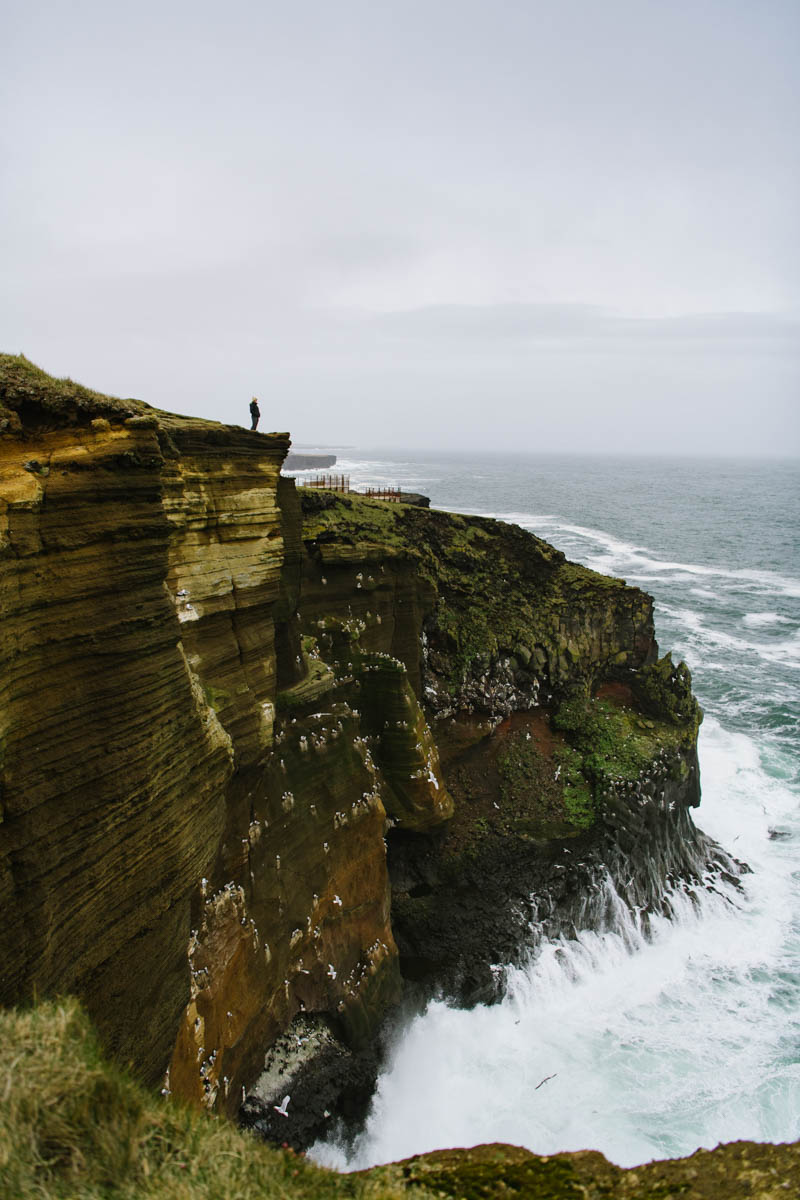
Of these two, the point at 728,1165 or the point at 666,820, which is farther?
the point at 666,820

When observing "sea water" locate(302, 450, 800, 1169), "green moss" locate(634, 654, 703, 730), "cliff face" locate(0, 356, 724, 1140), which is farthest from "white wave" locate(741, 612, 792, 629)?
"cliff face" locate(0, 356, 724, 1140)

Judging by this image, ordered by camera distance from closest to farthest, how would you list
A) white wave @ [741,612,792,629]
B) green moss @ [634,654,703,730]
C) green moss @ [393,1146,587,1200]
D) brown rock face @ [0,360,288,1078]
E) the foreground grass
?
the foreground grass < green moss @ [393,1146,587,1200] < brown rock face @ [0,360,288,1078] < green moss @ [634,654,703,730] < white wave @ [741,612,792,629]

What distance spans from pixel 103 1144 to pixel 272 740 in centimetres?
867

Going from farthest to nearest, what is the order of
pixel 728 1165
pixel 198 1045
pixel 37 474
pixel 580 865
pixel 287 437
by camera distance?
pixel 580 865 → pixel 287 437 → pixel 198 1045 → pixel 37 474 → pixel 728 1165

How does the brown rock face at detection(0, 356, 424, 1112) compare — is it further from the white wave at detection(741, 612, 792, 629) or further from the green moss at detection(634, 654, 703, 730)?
the white wave at detection(741, 612, 792, 629)

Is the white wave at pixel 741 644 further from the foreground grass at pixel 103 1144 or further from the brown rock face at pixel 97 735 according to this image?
the foreground grass at pixel 103 1144

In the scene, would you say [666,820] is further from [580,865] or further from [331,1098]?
[331,1098]

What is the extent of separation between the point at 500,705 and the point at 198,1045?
13016 mm

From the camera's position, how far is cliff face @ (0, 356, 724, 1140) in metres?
7.59

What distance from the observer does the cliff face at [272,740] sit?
759 centimetres

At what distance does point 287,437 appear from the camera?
1355 centimetres

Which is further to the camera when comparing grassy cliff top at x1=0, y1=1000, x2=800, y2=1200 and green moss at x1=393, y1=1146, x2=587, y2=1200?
green moss at x1=393, y1=1146, x2=587, y2=1200

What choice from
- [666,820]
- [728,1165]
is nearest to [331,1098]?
[728,1165]

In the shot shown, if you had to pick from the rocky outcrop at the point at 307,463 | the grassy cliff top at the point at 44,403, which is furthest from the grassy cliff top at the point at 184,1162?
the rocky outcrop at the point at 307,463
